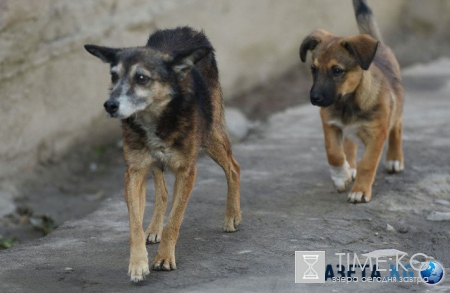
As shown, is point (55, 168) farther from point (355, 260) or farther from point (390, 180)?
point (355, 260)

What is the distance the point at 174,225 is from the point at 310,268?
36.0 inches

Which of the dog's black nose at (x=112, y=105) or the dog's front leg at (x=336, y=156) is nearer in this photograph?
the dog's black nose at (x=112, y=105)

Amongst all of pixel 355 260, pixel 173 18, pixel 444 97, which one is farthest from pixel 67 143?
pixel 444 97

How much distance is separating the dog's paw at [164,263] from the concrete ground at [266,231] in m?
0.05

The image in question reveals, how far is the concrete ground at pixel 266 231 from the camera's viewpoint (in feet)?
17.2

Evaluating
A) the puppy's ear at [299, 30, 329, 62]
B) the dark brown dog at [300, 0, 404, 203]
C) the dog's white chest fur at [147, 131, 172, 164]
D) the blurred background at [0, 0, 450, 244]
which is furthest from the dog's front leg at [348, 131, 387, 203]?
the blurred background at [0, 0, 450, 244]

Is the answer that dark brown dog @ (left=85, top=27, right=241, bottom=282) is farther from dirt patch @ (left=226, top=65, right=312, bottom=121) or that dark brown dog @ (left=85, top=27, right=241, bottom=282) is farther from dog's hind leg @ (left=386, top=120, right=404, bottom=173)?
dirt patch @ (left=226, top=65, right=312, bottom=121)

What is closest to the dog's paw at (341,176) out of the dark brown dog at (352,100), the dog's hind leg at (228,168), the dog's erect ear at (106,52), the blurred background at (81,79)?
the dark brown dog at (352,100)

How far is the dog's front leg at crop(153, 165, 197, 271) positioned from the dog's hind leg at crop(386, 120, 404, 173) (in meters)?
2.70

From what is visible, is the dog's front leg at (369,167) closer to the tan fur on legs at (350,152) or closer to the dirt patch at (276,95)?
the tan fur on legs at (350,152)

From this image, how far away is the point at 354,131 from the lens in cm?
705

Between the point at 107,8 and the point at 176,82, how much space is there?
372cm

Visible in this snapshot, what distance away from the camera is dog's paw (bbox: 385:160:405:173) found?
768 centimetres

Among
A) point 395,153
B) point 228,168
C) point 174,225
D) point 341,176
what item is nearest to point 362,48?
point 341,176
